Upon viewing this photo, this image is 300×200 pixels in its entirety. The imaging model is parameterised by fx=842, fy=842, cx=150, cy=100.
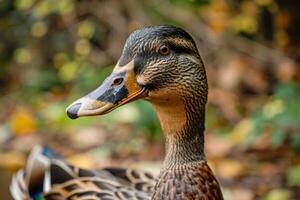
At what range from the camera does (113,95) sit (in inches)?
113

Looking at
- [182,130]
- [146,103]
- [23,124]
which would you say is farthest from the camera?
[23,124]

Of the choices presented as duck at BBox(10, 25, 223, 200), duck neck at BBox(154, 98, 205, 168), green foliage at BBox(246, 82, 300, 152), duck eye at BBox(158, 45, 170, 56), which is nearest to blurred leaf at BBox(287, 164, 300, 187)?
green foliage at BBox(246, 82, 300, 152)

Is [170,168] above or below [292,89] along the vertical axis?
below

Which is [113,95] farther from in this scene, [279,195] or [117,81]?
[279,195]

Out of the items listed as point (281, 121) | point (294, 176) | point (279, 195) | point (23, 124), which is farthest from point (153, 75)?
point (23, 124)

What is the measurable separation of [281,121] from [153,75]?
256 cm

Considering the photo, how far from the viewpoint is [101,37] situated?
25.9ft

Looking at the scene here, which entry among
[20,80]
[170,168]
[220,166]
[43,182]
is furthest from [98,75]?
[170,168]

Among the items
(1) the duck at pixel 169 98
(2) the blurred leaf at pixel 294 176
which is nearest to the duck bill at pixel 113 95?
(1) the duck at pixel 169 98

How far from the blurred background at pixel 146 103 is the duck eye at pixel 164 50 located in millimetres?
2176

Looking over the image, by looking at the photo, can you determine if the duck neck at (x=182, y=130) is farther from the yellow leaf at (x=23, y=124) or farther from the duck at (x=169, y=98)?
the yellow leaf at (x=23, y=124)

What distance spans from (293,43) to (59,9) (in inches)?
77.4

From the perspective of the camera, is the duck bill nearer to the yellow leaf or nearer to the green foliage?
the green foliage

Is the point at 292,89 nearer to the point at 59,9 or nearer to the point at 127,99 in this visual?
the point at 59,9
